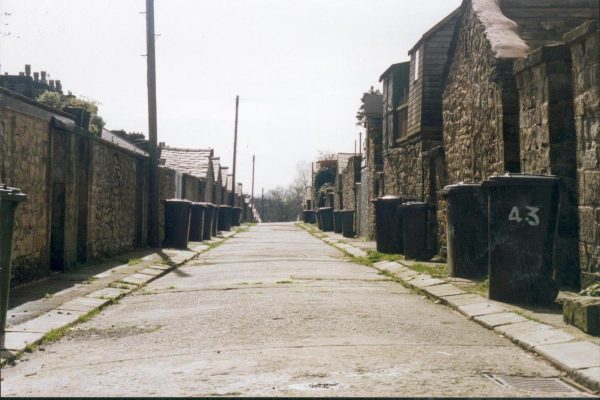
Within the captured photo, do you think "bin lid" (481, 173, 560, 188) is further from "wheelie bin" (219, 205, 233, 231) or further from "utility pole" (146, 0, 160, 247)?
"wheelie bin" (219, 205, 233, 231)

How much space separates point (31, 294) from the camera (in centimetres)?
798

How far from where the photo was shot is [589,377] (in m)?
4.06

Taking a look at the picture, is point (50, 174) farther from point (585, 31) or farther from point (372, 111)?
point (372, 111)

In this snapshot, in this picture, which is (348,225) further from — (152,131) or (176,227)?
(152,131)

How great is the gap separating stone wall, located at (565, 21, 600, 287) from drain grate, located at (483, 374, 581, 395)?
302 cm

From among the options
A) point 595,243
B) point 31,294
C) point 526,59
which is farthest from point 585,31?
point 31,294

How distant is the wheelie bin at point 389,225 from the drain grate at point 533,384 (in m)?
9.95

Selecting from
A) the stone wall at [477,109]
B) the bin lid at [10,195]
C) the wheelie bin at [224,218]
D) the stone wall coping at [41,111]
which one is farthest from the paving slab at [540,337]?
the wheelie bin at [224,218]

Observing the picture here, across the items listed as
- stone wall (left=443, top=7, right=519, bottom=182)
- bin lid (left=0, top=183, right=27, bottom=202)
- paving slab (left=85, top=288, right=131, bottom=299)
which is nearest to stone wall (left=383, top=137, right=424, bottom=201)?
stone wall (left=443, top=7, right=519, bottom=182)

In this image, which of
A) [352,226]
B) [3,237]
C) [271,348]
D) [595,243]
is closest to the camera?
[271,348]

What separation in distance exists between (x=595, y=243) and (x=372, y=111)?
20.5 metres

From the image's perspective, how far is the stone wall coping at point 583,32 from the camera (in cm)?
691

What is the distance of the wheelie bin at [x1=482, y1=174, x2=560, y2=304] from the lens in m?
6.99

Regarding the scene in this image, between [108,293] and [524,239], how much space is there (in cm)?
508
